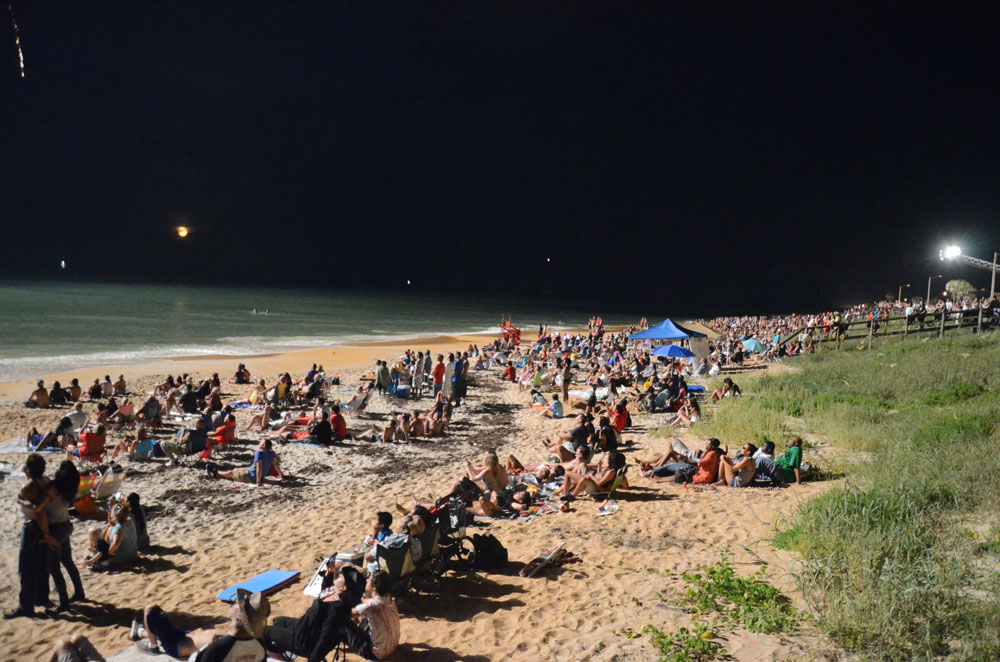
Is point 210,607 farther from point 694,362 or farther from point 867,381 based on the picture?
point 694,362

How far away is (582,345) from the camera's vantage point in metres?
27.5

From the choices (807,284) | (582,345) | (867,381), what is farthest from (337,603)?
(807,284)

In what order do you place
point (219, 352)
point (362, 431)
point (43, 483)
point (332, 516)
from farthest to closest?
point (219, 352)
point (362, 431)
point (332, 516)
point (43, 483)

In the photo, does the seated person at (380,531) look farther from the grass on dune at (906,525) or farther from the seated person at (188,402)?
the seated person at (188,402)

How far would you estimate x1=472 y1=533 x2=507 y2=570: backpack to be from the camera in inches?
244

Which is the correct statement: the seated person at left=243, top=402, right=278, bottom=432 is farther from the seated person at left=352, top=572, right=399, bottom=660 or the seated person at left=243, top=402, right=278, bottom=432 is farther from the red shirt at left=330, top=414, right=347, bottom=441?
the seated person at left=352, top=572, right=399, bottom=660

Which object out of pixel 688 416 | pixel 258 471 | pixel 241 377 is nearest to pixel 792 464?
pixel 688 416

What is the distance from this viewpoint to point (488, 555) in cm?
619

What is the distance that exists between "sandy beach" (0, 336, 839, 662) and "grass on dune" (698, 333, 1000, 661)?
0.34 m

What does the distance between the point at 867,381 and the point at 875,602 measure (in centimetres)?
1132

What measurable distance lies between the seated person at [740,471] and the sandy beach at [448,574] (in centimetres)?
30

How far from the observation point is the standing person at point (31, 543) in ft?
16.9

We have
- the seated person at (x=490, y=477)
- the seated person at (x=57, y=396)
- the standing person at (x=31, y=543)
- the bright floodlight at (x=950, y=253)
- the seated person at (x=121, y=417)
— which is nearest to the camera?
the standing person at (x=31, y=543)

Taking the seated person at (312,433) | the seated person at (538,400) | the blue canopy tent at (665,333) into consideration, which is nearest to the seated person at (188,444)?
the seated person at (312,433)
